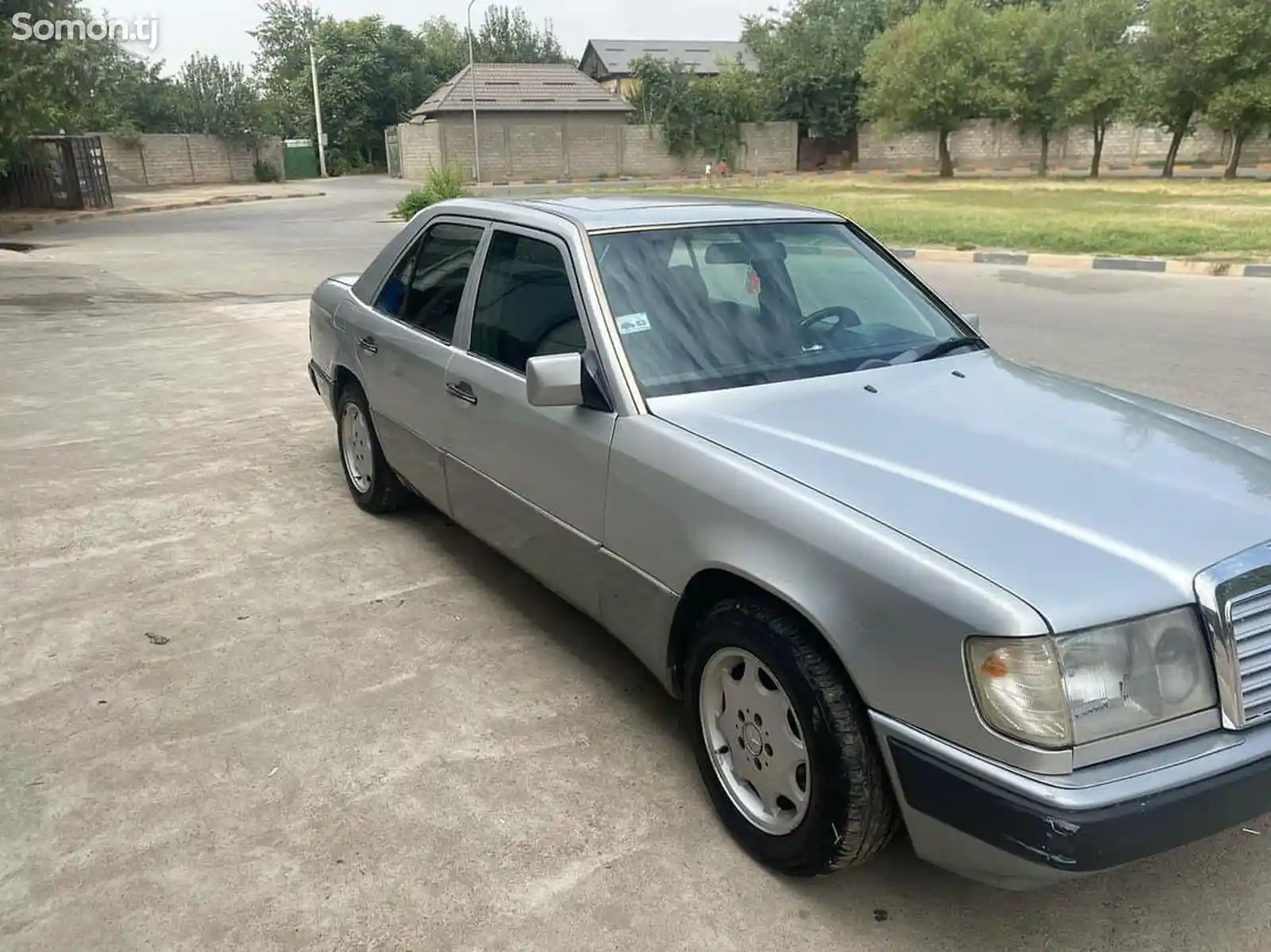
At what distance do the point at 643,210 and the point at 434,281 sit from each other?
1.12m

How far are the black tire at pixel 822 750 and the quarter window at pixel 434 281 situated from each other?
2.13m

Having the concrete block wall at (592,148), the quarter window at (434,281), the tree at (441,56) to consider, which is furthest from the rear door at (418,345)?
the tree at (441,56)

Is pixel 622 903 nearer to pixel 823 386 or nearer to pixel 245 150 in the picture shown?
pixel 823 386

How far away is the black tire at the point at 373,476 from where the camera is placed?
504 centimetres

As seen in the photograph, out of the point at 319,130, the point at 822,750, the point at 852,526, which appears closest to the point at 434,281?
the point at 852,526

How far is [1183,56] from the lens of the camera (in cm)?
3294

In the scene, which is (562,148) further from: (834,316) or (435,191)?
(834,316)

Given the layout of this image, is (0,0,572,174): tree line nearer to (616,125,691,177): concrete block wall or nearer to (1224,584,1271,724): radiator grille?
(616,125,691,177): concrete block wall

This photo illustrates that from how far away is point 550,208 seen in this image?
3865 millimetres

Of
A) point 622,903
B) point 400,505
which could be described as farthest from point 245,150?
point 622,903

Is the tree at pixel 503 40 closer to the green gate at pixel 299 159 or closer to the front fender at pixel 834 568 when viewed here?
the green gate at pixel 299 159

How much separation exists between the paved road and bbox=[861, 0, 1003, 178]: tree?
37.5 meters

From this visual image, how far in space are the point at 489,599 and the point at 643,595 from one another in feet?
5.01

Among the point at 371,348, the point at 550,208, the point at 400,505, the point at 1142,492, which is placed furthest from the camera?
the point at 400,505
